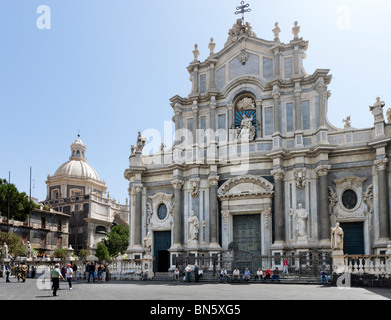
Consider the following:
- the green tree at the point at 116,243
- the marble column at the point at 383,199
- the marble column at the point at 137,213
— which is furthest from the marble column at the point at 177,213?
the green tree at the point at 116,243

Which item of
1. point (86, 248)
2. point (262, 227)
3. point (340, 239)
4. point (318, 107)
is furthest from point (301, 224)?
point (86, 248)

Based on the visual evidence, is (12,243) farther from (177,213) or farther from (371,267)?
(371,267)

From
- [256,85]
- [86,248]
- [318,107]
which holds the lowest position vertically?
[86,248]

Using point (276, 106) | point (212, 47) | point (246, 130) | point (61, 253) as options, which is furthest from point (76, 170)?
point (276, 106)

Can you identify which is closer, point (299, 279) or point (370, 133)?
point (299, 279)

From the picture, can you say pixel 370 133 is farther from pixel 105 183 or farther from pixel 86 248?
pixel 105 183

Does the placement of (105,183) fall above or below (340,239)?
above

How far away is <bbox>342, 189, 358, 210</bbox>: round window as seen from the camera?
28.5 meters

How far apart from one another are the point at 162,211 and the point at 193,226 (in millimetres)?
3673

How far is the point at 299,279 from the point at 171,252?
1032cm

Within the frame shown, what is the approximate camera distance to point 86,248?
66812 mm

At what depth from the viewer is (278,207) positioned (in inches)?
1152

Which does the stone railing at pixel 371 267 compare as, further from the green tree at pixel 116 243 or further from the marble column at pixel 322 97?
the green tree at pixel 116 243

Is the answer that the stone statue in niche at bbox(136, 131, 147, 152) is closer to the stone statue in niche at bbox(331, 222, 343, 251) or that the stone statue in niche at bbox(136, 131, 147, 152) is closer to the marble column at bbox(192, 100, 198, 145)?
the marble column at bbox(192, 100, 198, 145)
